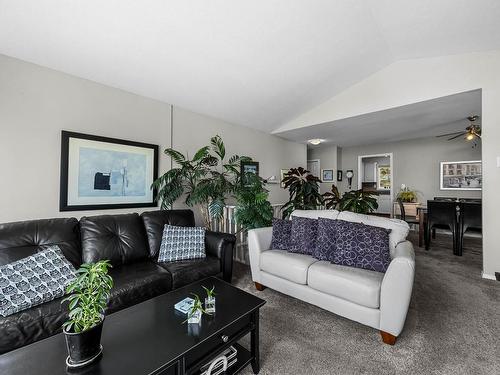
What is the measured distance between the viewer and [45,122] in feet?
7.82

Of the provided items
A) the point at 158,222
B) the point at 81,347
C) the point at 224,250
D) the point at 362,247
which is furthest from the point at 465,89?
the point at 81,347

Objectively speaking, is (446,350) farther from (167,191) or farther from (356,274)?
(167,191)

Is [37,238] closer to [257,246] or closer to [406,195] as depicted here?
[257,246]

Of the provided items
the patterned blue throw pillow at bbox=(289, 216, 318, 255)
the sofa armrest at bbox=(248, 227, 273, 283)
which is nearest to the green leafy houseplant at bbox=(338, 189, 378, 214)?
the patterned blue throw pillow at bbox=(289, 216, 318, 255)

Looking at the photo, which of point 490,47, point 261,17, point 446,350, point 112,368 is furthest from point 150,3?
point 490,47

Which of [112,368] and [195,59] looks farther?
[195,59]

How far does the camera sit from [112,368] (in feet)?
3.12

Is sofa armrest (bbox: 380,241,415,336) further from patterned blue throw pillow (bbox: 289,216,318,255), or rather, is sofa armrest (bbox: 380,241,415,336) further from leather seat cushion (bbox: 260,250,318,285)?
patterned blue throw pillow (bbox: 289,216,318,255)

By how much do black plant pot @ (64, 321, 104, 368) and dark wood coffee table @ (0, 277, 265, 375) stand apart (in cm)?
3

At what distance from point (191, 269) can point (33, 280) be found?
113 centimetres

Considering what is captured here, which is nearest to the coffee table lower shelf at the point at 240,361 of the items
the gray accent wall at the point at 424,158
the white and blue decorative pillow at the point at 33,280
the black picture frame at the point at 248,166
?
the white and blue decorative pillow at the point at 33,280

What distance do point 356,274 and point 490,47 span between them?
127 inches

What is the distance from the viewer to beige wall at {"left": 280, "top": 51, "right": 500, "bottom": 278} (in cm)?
279

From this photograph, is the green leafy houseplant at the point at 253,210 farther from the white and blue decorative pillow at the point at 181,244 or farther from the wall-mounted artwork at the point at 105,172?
the wall-mounted artwork at the point at 105,172
